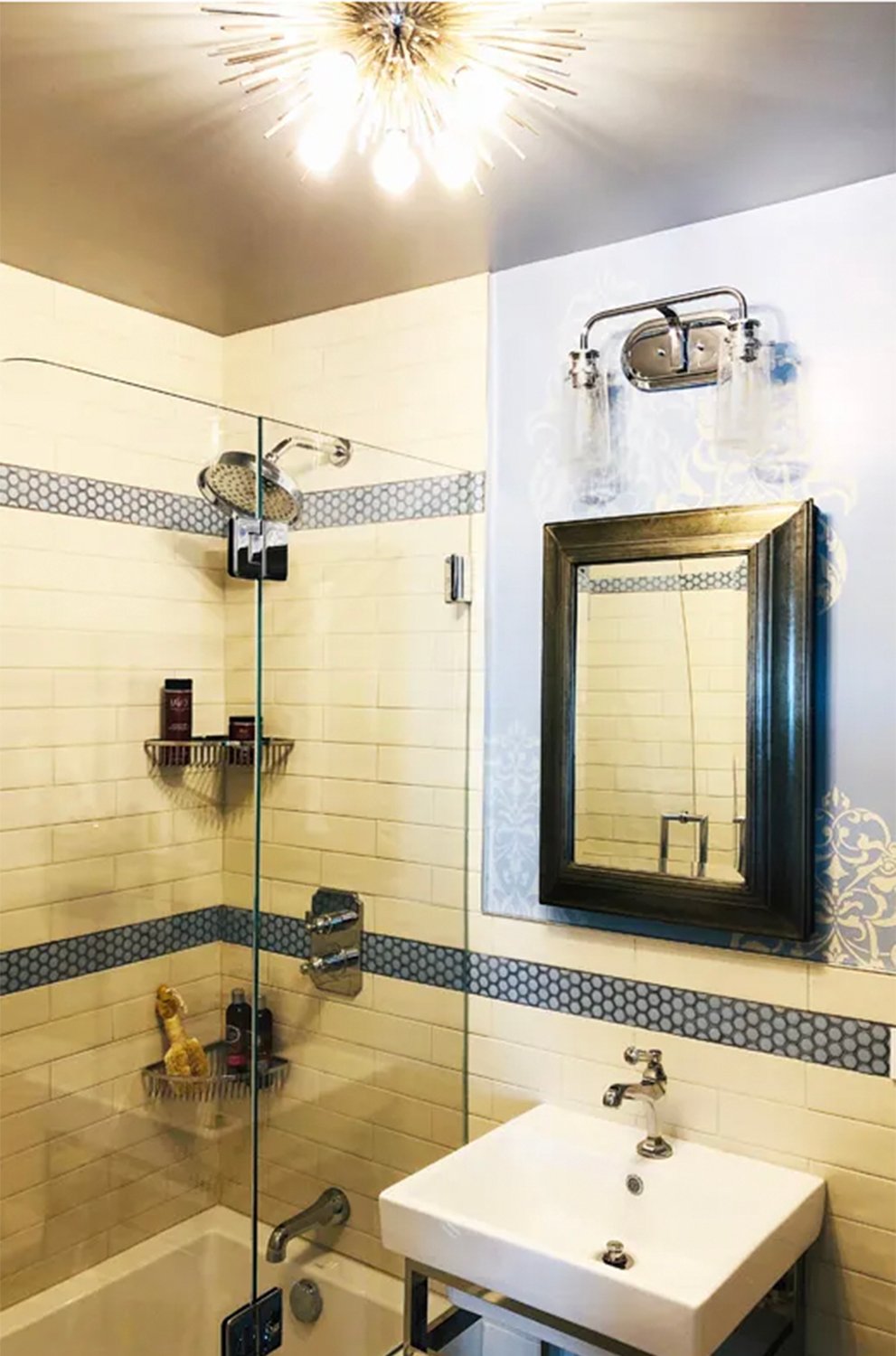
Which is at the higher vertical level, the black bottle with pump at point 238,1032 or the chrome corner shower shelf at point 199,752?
the chrome corner shower shelf at point 199,752

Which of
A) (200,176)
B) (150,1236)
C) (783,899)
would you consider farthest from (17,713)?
(783,899)

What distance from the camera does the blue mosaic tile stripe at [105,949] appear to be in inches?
89.2

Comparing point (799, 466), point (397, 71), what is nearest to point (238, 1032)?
point (799, 466)

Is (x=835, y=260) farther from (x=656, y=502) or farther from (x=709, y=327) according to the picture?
(x=656, y=502)

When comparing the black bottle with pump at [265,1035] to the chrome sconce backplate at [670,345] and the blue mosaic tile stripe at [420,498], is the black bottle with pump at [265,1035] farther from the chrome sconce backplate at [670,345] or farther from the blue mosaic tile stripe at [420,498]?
the chrome sconce backplate at [670,345]

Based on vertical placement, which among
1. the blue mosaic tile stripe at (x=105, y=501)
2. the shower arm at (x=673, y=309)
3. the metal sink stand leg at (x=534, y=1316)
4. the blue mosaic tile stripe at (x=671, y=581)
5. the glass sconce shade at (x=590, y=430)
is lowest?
the metal sink stand leg at (x=534, y=1316)

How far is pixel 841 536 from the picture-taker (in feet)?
6.37

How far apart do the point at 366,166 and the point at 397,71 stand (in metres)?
0.37

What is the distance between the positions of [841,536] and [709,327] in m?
0.49

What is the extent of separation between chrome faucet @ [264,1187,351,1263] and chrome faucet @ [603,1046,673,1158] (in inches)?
25.3

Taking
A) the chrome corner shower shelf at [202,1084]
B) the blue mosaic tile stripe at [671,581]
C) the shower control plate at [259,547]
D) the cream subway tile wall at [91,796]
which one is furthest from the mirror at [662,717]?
the chrome corner shower shelf at [202,1084]

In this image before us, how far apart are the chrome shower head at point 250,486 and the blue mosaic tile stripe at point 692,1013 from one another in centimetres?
106

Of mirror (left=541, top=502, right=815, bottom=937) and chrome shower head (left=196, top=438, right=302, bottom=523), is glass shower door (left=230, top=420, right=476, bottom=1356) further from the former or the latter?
mirror (left=541, top=502, right=815, bottom=937)

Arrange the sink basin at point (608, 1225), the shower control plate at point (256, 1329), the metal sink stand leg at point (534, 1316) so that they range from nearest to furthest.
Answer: the sink basin at point (608, 1225), the metal sink stand leg at point (534, 1316), the shower control plate at point (256, 1329)
